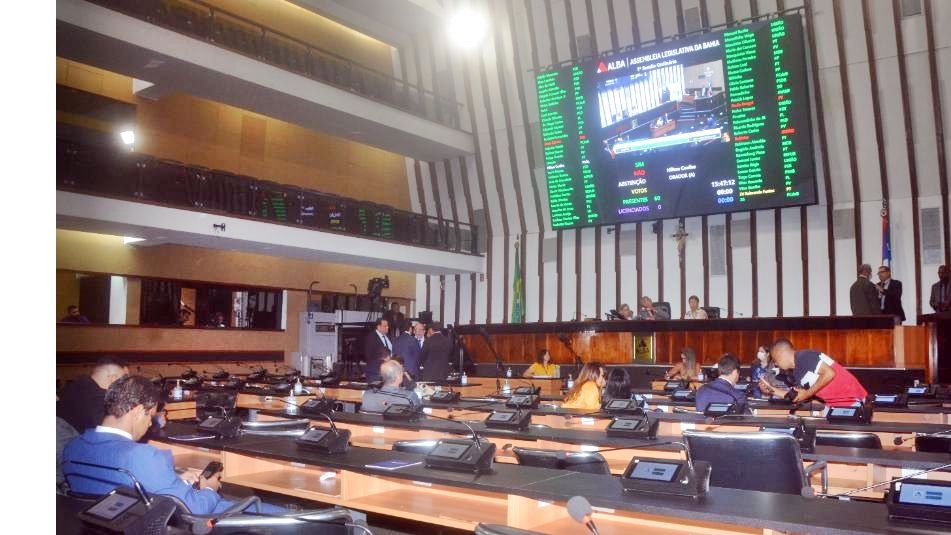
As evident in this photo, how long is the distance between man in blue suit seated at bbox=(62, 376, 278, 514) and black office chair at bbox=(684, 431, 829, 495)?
1.80 m

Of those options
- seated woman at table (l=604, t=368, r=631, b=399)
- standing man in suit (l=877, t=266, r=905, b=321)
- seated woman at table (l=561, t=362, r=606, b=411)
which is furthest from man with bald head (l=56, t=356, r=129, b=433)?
standing man in suit (l=877, t=266, r=905, b=321)

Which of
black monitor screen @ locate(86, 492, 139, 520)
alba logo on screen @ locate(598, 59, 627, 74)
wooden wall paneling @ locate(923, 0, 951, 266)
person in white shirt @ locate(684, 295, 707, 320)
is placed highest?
alba logo on screen @ locate(598, 59, 627, 74)

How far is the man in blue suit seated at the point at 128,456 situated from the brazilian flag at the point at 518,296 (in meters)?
11.7

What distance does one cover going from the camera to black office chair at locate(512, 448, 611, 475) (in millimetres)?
3410

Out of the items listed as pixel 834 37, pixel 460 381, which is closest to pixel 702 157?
pixel 834 37

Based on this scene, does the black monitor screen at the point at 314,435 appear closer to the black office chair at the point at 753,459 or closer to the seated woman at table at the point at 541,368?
the black office chair at the point at 753,459

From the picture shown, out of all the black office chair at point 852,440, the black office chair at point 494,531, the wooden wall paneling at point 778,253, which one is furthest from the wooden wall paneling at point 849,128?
the black office chair at point 494,531

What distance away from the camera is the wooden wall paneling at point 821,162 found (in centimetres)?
1197

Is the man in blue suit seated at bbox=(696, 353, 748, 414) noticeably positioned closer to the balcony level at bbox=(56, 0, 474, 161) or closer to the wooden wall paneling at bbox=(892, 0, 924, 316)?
the wooden wall paneling at bbox=(892, 0, 924, 316)

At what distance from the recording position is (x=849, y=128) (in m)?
12.0

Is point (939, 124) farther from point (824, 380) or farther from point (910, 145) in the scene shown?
point (824, 380)

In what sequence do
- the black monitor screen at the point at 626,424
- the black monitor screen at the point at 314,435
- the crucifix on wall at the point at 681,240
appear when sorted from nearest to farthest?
the black monitor screen at the point at 314,435, the black monitor screen at the point at 626,424, the crucifix on wall at the point at 681,240

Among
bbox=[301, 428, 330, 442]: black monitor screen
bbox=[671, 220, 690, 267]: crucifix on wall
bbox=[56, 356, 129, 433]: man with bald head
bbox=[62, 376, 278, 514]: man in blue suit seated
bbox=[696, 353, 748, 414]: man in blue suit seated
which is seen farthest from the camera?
bbox=[671, 220, 690, 267]: crucifix on wall
